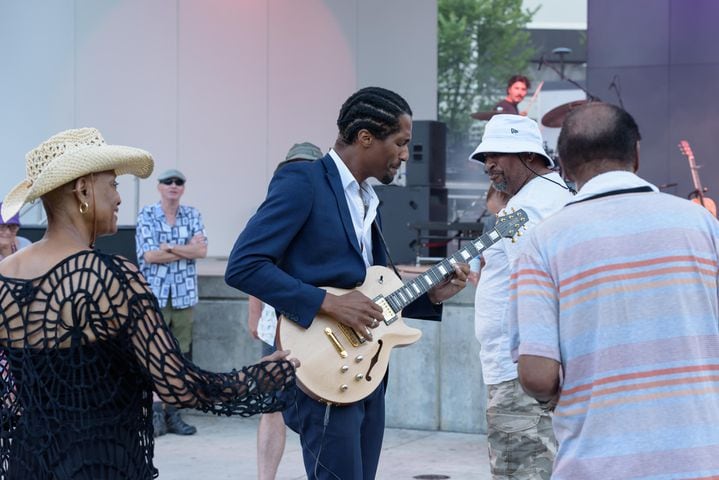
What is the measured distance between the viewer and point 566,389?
9.14 ft

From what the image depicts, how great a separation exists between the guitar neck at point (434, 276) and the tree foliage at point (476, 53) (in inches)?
739

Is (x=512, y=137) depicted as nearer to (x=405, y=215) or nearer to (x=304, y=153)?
(x=304, y=153)

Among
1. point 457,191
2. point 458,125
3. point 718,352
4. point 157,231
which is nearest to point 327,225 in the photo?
point 718,352

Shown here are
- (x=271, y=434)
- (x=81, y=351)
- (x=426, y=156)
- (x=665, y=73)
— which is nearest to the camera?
(x=81, y=351)

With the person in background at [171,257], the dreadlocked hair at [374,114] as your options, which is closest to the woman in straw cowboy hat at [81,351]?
the dreadlocked hair at [374,114]

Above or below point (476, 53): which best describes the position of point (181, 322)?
below

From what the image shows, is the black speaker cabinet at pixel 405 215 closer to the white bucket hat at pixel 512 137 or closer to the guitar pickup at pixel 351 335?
the white bucket hat at pixel 512 137

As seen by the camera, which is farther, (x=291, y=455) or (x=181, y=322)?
(x=181, y=322)

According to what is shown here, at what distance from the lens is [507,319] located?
4277 millimetres

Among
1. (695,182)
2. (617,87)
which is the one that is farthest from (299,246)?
(617,87)

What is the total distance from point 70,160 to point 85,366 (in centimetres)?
58

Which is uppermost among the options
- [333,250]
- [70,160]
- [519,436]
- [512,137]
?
[512,137]

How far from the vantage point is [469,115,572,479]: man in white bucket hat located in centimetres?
435

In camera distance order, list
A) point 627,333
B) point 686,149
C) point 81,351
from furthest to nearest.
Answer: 1. point 686,149
2. point 81,351
3. point 627,333
